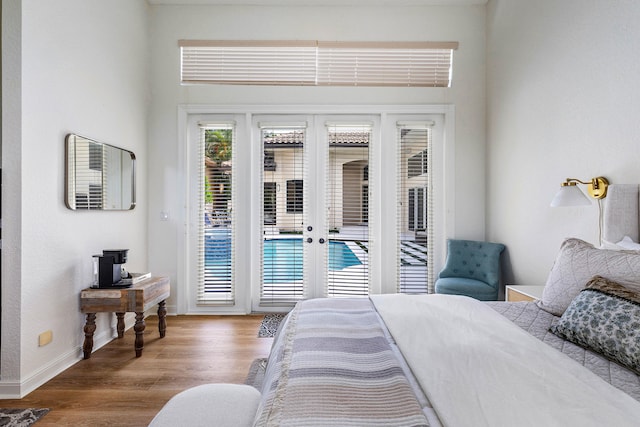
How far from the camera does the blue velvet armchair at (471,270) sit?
3.17 meters

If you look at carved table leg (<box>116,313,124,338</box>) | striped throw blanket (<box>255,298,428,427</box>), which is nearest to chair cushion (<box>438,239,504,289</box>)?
striped throw blanket (<box>255,298,428,427</box>)

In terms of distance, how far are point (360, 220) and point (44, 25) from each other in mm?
3217

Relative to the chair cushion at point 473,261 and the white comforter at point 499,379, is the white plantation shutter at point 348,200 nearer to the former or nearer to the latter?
the chair cushion at point 473,261

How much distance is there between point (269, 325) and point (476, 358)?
103 inches

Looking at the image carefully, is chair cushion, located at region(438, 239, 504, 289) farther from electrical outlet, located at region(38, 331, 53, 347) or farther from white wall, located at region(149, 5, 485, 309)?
electrical outlet, located at region(38, 331, 53, 347)

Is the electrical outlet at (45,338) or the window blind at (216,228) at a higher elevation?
the window blind at (216,228)

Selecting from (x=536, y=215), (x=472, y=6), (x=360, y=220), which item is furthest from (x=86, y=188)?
(x=472, y=6)

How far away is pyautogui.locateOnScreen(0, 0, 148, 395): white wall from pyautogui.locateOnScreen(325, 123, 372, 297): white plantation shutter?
2.23 m

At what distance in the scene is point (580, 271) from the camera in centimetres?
168

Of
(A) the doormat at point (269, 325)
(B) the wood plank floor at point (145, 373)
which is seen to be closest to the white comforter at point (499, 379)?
(B) the wood plank floor at point (145, 373)

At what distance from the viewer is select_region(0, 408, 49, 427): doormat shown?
1.89m

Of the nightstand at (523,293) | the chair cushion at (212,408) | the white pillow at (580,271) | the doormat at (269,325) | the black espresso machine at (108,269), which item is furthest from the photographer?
the doormat at (269,325)

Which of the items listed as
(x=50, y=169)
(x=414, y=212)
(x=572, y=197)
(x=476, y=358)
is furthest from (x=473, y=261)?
(x=50, y=169)

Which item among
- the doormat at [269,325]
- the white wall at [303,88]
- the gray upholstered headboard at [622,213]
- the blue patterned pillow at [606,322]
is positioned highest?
the white wall at [303,88]
